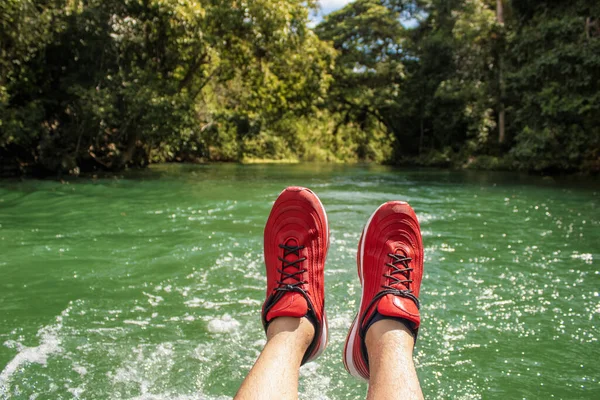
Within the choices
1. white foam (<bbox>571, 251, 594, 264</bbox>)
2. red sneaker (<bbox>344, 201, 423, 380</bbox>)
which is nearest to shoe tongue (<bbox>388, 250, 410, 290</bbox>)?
red sneaker (<bbox>344, 201, 423, 380</bbox>)

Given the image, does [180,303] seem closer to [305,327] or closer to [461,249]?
[305,327]

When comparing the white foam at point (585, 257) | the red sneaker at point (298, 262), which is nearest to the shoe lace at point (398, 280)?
the red sneaker at point (298, 262)

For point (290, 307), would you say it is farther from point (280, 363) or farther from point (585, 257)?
point (585, 257)

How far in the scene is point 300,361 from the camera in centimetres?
146

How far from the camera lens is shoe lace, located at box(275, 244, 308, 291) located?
184 cm

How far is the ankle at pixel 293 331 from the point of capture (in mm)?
1529

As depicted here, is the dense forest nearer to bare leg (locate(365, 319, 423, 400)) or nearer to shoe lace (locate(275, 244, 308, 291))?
shoe lace (locate(275, 244, 308, 291))

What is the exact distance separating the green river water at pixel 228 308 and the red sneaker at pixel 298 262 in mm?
225

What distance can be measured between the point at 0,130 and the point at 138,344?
7637mm

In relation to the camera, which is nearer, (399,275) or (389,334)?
(389,334)

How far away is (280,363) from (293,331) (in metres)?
0.22

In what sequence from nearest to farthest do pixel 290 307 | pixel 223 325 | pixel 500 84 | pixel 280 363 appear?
1. pixel 280 363
2. pixel 290 307
3. pixel 223 325
4. pixel 500 84

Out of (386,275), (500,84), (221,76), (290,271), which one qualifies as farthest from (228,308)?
(500,84)

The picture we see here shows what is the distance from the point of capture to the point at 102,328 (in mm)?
1955
